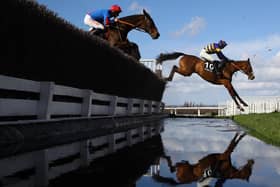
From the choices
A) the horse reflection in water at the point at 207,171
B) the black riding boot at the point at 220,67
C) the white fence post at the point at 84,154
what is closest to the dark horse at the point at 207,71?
the black riding boot at the point at 220,67

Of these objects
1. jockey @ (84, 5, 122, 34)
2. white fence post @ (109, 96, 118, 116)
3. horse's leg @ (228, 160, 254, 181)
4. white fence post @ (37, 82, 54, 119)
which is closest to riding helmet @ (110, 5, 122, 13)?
jockey @ (84, 5, 122, 34)

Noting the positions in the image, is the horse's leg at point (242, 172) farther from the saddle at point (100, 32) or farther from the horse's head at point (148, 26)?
the horse's head at point (148, 26)

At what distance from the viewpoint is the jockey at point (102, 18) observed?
16656 mm

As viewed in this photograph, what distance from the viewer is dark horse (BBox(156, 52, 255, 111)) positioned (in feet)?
71.1

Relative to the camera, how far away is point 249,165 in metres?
5.92

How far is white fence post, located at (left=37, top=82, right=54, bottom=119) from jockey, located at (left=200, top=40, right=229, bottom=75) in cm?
1441

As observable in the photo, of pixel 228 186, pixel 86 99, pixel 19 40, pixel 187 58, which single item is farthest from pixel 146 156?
pixel 187 58

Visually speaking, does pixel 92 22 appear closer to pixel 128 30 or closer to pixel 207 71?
pixel 128 30

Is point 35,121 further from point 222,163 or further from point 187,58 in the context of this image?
point 187,58

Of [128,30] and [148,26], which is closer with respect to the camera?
[128,30]

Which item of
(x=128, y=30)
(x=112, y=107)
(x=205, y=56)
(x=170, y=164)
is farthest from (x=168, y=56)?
(x=170, y=164)

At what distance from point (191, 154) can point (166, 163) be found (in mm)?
1299

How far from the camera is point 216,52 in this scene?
21391mm

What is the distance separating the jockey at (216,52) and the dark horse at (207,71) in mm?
289
